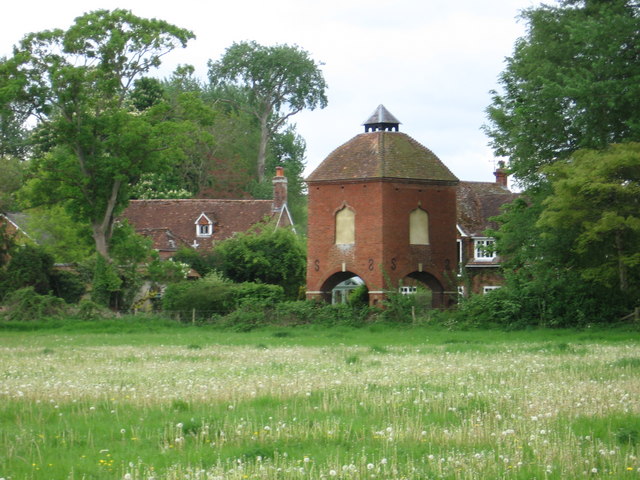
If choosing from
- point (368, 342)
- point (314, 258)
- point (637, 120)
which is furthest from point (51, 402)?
point (314, 258)

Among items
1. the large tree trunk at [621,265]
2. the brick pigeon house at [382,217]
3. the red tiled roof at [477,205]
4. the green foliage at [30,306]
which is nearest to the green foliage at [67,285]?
the green foliage at [30,306]

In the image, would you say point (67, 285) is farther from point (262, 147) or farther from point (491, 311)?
point (262, 147)

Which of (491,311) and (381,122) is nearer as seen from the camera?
(491,311)

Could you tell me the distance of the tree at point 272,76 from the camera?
94.6 m

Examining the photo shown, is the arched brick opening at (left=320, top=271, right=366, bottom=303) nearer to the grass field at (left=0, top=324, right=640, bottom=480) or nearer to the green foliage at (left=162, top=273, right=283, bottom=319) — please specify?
the green foliage at (left=162, top=273, right=283, bottom=319)

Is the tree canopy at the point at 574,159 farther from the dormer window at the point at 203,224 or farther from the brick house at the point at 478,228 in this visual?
the dormer window at the point at 203,224

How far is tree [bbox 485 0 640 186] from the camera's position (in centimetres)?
3672

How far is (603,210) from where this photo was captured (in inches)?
1435

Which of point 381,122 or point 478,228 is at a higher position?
point 381,122

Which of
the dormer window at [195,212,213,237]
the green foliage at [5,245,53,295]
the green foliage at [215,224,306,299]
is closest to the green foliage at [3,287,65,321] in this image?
the green foliage at [5,245,53,295]

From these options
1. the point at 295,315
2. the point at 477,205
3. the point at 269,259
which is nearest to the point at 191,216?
the point at 269,259

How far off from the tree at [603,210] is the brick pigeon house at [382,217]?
14023 mm

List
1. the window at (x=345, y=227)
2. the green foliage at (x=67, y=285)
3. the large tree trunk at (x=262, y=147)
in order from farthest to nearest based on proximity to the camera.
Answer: the large tree trunk at (x=262, y=147)
the green foliage at (x=67, y=285)
the window at (x=345, y=227)

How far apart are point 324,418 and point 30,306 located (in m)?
36.3
